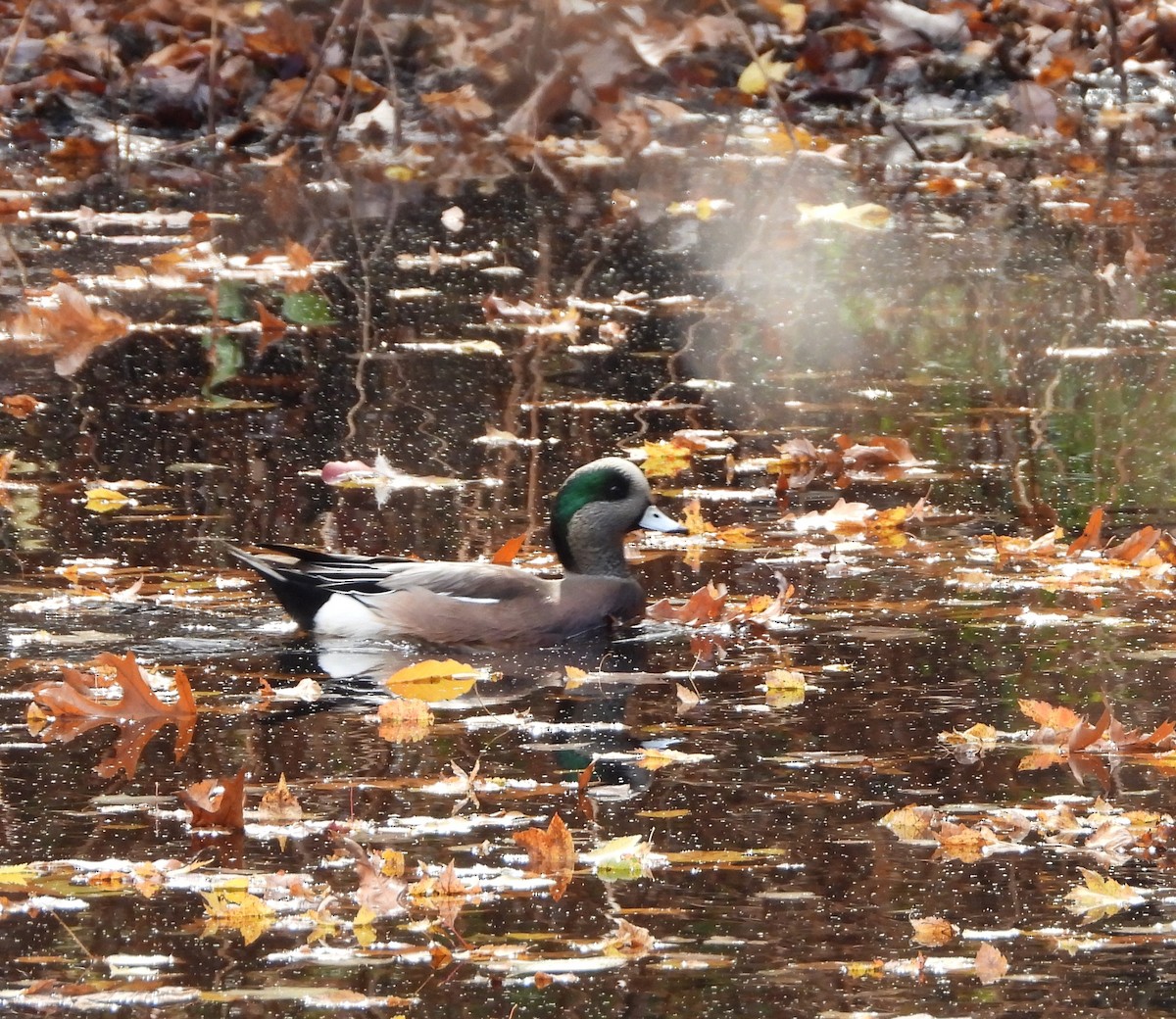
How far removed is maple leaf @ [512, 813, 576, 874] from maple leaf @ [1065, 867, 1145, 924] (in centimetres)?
97

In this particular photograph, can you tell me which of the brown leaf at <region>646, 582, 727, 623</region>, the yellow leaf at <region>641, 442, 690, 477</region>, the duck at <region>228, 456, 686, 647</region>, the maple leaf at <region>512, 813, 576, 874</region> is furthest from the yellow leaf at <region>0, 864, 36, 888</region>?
the yellow leaf at <region>641, 442, 690, 477</region>

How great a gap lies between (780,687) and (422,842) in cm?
155

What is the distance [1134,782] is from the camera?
16.6ft

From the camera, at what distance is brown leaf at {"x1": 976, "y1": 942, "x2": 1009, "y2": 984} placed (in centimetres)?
394

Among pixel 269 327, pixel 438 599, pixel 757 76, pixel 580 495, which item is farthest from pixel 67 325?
pixel 757 76

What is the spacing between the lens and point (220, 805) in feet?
15.4

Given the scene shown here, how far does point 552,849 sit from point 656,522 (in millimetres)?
2663

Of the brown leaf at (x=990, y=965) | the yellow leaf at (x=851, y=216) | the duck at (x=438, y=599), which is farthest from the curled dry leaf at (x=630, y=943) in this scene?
the yellow leaf at (x=851, y=216)

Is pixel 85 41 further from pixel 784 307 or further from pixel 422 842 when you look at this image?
pixel 422 842

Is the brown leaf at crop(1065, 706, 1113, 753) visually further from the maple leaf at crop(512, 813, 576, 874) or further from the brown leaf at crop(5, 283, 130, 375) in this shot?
the brown leaf at crop(5, 283, 130, 375)

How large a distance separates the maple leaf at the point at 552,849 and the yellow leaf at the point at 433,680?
152 cm

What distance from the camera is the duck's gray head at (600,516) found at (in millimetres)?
6992

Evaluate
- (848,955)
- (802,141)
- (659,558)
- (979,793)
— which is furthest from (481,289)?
(848,955)

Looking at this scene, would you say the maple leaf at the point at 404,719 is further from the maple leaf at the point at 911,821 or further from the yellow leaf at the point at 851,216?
the yellow leaf at the point at 851,216
